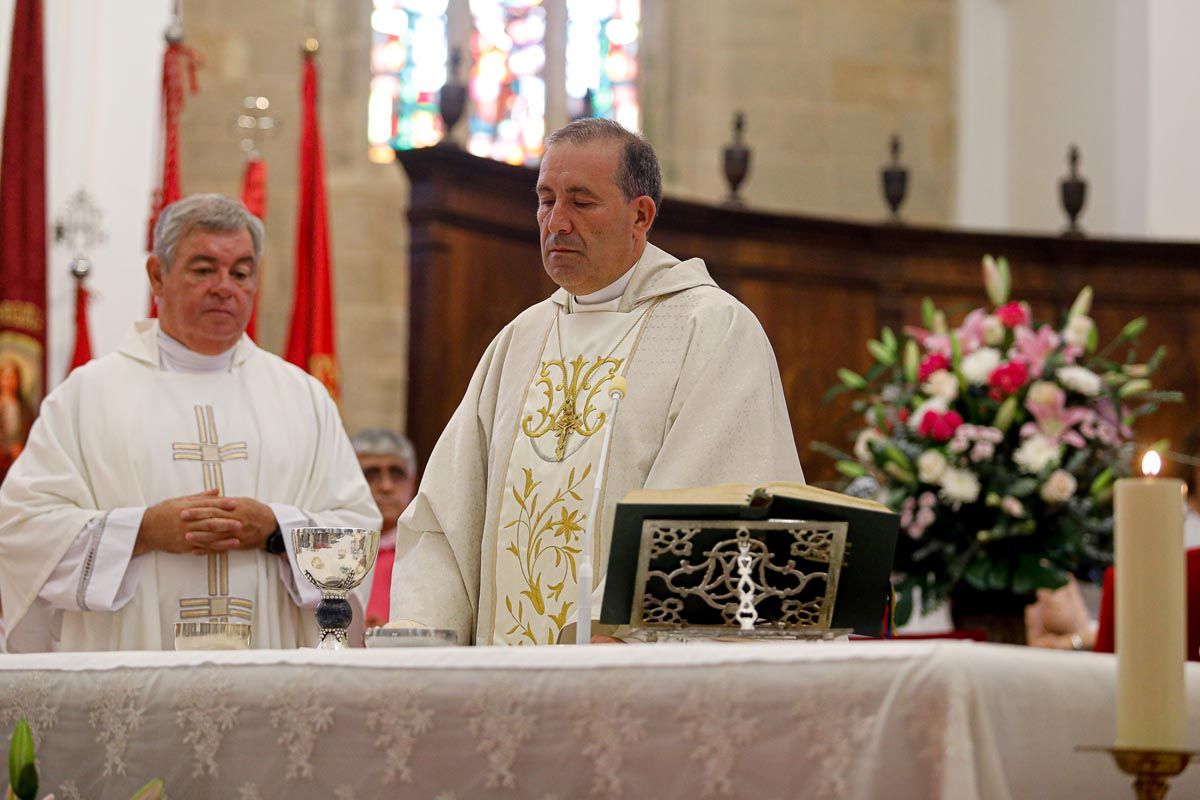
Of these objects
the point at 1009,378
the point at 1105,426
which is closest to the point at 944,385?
the point at 1009,378

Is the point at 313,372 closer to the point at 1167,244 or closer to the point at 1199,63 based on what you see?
the point at 1167,244

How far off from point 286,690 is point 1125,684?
3.67 ft

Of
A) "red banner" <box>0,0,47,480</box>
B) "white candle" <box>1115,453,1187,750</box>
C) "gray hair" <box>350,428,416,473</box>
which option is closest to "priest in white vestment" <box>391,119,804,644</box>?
"white candle" <box>1115,453,1187,750</box>

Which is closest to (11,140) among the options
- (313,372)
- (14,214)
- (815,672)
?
(14,214)

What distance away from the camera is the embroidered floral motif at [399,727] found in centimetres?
230

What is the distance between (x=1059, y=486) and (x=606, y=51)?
657 cm

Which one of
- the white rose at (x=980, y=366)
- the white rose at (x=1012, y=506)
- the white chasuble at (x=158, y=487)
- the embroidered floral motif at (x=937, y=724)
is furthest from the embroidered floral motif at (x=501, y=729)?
the white rose at (x=980, y=366)

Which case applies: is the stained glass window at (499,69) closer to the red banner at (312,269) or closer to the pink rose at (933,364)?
the red banner at (312,269)

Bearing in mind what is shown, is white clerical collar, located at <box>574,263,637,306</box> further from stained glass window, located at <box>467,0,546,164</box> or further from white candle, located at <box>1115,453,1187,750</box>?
stained glass window, located at <box>467,0,546,164</box>

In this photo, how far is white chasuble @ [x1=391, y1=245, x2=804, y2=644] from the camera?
3.38m

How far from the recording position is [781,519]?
2.61 m

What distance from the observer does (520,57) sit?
37.5 feet

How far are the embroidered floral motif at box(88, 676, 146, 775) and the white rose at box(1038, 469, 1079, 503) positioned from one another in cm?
375

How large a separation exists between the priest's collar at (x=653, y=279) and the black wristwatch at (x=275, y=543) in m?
1.03
